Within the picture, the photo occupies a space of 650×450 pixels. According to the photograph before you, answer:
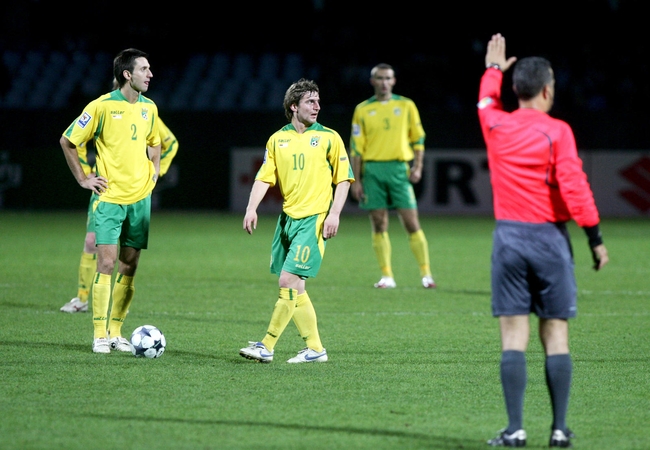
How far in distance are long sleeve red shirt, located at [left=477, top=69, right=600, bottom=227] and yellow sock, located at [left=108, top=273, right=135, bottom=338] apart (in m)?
3.58

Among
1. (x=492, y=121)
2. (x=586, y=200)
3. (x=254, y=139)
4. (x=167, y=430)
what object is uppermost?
(x=254, y=139)

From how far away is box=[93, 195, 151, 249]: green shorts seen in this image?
7.22 metres

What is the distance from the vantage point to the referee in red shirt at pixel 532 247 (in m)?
4.55

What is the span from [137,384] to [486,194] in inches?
676

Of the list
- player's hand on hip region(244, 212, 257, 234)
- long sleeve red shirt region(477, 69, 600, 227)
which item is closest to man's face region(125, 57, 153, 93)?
player's hand on hip region(244, 212, 257, 234)

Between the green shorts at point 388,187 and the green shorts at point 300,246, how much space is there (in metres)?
4.69

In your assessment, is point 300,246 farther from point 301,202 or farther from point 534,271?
point 534,271

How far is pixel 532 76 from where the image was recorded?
4547mm

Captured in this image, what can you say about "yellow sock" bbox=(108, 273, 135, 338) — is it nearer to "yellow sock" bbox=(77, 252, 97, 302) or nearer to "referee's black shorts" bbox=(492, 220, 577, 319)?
"yellow sock" bbox=(77, 252, 97, 302)

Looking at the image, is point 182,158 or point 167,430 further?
point 182,158

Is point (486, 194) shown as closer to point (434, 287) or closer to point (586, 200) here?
point (434, 287)

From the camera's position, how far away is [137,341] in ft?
22.5

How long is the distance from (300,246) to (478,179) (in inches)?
632

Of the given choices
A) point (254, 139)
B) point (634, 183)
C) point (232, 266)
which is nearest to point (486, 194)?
point (634, 183)
